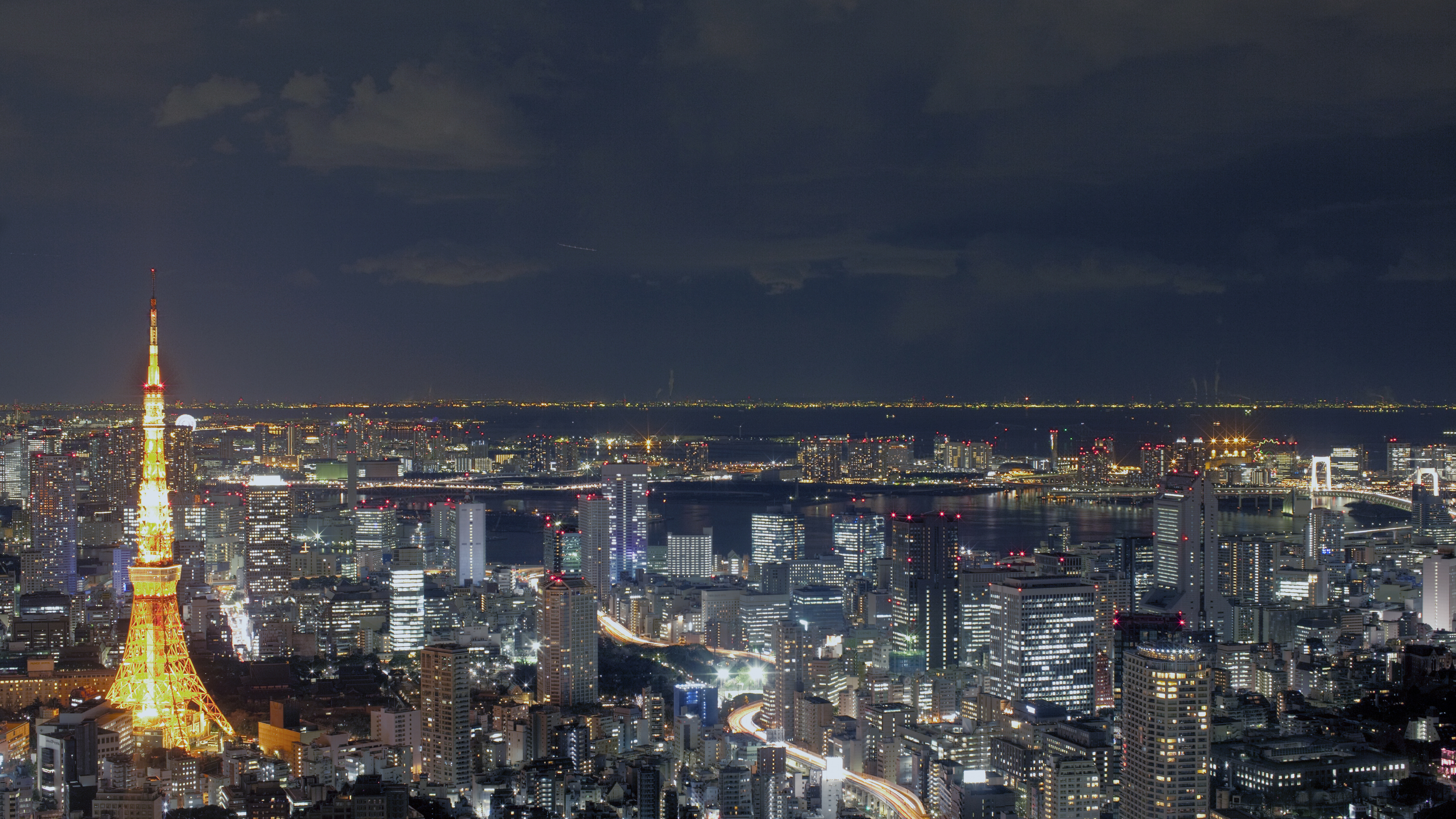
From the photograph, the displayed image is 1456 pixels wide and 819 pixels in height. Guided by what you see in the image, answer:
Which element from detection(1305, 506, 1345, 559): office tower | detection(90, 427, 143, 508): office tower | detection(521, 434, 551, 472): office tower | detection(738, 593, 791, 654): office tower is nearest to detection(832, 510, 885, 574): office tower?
detection(738, 593, 791, 654): office tower

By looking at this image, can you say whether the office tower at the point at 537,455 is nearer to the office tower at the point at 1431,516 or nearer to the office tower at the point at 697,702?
the office tower at the point at 1431,516

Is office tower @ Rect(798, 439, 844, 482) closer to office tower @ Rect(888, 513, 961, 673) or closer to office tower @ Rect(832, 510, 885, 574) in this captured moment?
office tower @ Rect(832, 510, 885, 574)

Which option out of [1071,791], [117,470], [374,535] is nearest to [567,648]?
[1071,791]

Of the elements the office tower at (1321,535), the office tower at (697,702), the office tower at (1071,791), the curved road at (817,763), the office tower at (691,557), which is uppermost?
the office tower at (1321,535)

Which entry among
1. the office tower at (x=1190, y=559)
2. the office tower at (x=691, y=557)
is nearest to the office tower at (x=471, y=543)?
the office tower at (x=691, y=557)

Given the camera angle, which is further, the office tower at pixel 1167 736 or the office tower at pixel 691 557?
the office tower at pixel 691 557

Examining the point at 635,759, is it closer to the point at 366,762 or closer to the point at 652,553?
the point at 366,762
